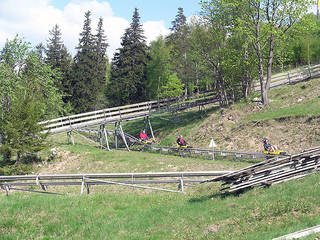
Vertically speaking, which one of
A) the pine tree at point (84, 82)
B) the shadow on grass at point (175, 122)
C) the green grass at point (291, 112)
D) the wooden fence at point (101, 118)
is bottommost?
the shadow on grass at point (175, 122)

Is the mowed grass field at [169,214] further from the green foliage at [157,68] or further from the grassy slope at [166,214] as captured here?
the green foliage at [157,68]

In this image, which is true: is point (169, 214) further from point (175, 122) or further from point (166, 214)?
point (175, 122)

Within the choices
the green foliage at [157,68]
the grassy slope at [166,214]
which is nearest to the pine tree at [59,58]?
the green foliage at [157,68]

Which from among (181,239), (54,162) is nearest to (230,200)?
(181,239)

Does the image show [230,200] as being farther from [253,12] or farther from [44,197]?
[253,12]

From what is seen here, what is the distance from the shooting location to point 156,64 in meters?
54.5

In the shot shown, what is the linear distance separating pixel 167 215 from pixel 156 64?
45.8 metres

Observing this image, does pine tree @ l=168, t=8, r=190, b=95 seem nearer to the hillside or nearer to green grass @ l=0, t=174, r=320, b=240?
the hillside

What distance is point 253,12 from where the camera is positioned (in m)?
32.0

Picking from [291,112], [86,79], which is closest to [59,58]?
[86,79]

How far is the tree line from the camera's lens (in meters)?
27.8

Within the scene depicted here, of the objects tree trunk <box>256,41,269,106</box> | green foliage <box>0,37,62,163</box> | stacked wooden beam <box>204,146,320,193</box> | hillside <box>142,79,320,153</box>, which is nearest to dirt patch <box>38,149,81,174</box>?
green foliage <box>0,37,62,163</box>

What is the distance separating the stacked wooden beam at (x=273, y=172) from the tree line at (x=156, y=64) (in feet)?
63.3

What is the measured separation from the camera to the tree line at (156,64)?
1093 inches
